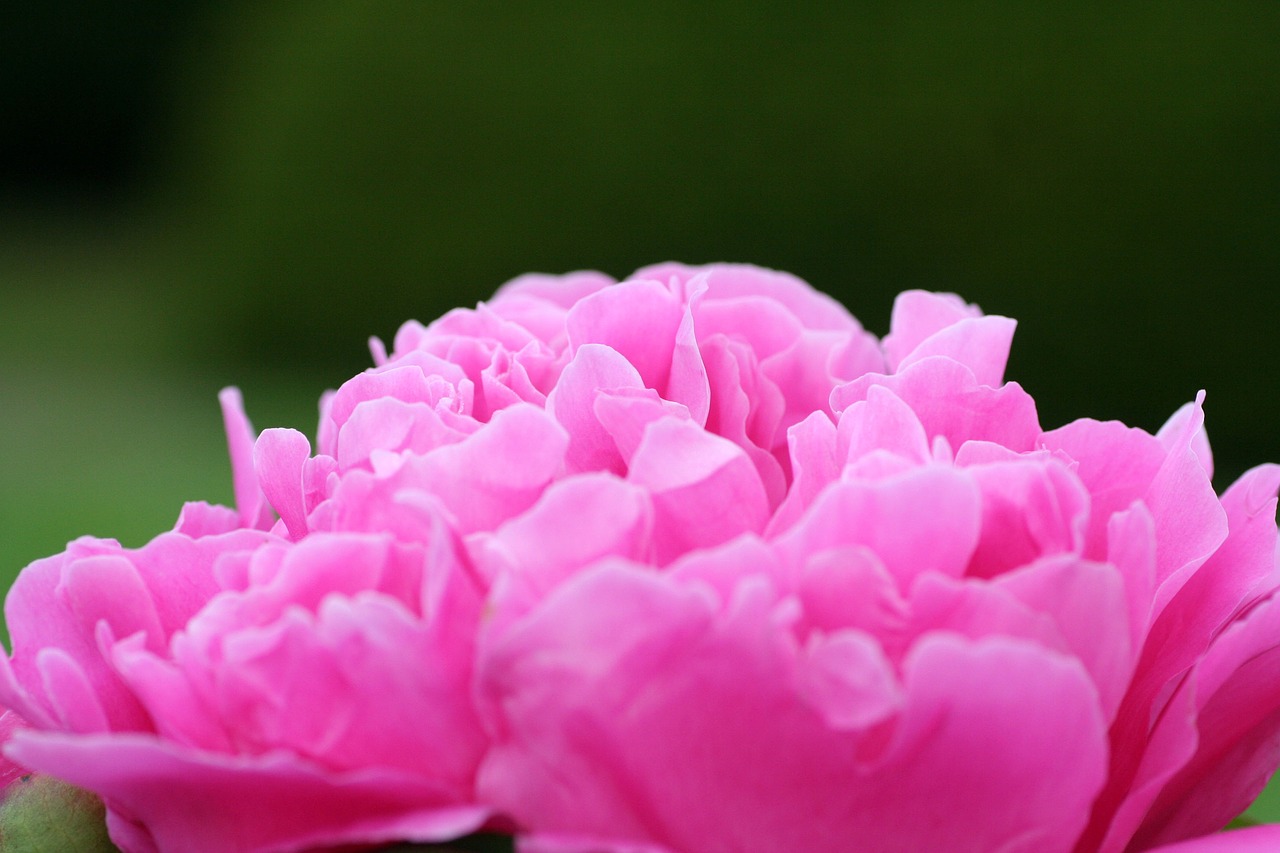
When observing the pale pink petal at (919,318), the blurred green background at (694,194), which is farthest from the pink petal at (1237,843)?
the blurred green background at (694,194)

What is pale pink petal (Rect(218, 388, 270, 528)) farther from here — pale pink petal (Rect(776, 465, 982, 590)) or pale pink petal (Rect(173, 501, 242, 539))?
pale pink petal (Rect(776, 465, 982, 590))

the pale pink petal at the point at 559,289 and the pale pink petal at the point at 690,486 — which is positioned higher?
the pale pink petal at the point at 559,289

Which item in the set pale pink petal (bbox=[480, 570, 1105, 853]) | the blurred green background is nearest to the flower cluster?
pale pink petal (bbox=[480, 570, 1105, 853])

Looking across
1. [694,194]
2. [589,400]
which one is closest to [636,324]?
[589,400]

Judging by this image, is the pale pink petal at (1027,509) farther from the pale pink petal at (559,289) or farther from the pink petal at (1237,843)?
the pale pink petal at (559,289)

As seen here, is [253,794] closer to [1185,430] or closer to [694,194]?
[1185,430]
